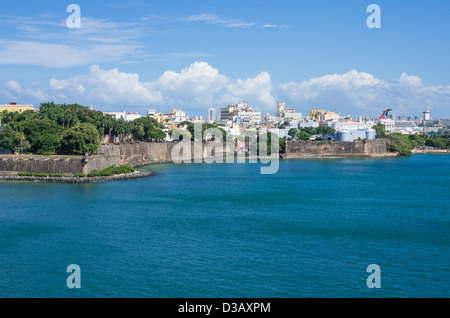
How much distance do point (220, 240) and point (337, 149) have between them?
4488 centimetres

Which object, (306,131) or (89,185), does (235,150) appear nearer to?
(306,131)

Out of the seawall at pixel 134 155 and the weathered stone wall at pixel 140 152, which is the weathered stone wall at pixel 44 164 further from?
the weathered stone wall at pixel 140 152

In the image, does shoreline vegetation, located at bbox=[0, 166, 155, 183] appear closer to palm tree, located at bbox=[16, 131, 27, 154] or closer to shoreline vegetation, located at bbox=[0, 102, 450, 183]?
shoreline vegetation, located at bbox=[0, 102, 450, 183]

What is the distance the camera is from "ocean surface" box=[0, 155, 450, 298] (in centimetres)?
1219

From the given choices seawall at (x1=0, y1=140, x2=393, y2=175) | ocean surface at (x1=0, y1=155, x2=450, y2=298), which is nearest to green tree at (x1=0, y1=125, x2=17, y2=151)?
seawall at (x1=0, y1=140, x2=393, y2=175)

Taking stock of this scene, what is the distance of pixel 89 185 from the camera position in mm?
28094

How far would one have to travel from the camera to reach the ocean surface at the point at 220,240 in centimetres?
1219

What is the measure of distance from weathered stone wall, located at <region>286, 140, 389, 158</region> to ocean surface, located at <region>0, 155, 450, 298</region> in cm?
2887

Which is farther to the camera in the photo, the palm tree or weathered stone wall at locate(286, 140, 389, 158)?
weathered stone wall at locate(286, 140, 389, 158)

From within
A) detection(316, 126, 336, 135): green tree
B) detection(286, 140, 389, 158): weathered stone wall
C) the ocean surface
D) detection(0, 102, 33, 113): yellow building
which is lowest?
the ocean surface

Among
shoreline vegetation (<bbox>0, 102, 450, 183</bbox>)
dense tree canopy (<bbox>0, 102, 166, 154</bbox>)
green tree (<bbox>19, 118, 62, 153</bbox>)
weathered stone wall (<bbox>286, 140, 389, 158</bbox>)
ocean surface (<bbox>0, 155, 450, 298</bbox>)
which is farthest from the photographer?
weathered stone wall (<bbox>286, 140, 389, 158</bbox>)

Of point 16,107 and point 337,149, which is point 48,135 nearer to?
point 16,107

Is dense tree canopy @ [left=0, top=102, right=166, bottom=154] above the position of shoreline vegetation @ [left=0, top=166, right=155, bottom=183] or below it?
above
